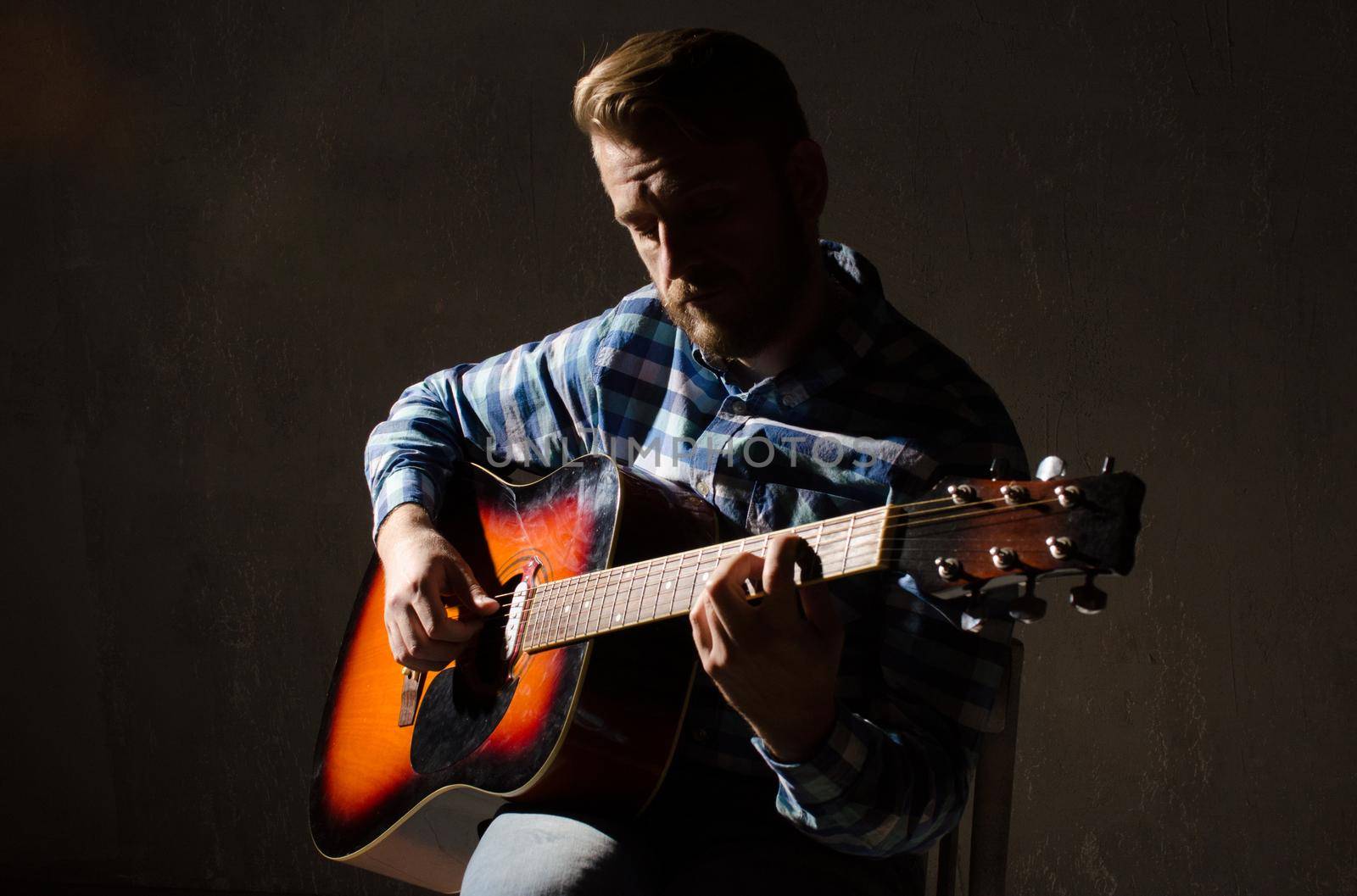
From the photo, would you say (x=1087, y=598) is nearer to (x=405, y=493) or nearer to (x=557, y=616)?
(x=557, y=616)

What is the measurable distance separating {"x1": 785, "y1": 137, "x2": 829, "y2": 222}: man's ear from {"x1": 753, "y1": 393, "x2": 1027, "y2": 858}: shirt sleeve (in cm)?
31

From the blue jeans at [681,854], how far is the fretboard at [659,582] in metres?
0.20

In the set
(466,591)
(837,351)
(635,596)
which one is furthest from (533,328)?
(635,596)

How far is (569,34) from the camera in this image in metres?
2.09

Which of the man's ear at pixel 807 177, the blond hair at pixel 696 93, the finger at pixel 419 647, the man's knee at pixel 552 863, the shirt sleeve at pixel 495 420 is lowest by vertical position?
the man's knee at pixel 552 863

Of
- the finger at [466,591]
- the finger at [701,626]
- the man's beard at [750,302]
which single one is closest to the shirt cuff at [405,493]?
the finger at [466,591]

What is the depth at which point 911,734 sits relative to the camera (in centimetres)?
113

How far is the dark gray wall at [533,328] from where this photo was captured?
190 centimetres

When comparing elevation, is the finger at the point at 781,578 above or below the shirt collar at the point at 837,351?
below

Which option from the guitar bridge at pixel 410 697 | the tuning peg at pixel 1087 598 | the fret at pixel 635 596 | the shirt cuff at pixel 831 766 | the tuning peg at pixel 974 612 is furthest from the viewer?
the guitar bridge at pixel 410 697

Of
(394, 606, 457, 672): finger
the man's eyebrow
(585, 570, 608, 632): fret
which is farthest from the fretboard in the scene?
the man's eyebrow

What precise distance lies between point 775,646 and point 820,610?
5cm

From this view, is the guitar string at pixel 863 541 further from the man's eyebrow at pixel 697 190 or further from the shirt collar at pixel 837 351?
the man's eyebrow at pixel 697 190

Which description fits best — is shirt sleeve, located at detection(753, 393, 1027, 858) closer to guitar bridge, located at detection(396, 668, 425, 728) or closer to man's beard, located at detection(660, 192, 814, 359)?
man's beard, located at detection(660, 192, 814, 359)
